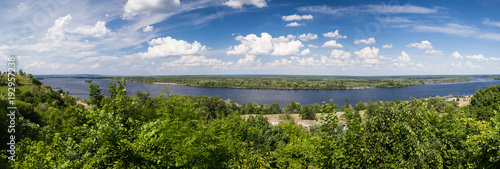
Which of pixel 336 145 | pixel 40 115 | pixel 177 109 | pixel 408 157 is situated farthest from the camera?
pixel 40 115

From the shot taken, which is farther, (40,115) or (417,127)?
(40,115)

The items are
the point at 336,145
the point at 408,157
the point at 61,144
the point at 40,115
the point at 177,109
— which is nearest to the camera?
the point at 61,144

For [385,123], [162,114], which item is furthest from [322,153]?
[162,114]

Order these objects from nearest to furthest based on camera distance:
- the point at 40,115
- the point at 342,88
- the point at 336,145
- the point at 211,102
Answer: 1. the point at 336,145
2. the point at 40,115
3. the point at 211,102
4. the point at 342,88

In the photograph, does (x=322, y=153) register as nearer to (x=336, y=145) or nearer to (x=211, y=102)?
(x=336, y=145)

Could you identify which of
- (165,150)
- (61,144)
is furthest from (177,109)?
(61,144)

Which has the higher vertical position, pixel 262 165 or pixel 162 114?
pixel 162 114

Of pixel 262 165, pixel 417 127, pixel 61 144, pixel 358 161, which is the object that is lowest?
pixel 262 165

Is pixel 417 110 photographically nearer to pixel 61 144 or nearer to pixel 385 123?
pixel 385 123

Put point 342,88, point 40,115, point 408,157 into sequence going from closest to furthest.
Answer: point 408,157
point 40,115
point 342,88
